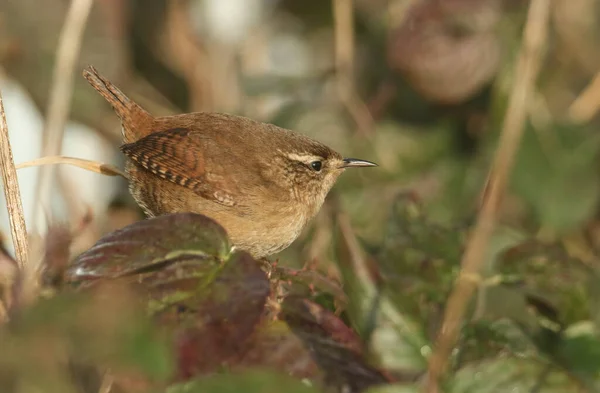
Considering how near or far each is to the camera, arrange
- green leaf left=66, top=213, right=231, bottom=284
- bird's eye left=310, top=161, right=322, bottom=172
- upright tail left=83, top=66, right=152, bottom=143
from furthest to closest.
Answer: bird's eye left=310, top=161, right=322, bottom=172, upright tail left=83, top=66, right=152, bottom=143, green leaf left=66, top=213, right=231, bottom=284

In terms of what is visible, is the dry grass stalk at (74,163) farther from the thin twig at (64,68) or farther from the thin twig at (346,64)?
the thin twig at (346,64)

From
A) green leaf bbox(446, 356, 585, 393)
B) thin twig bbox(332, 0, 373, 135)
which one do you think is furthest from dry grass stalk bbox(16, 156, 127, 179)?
thin twig bbox(332, 0, 373, 135)

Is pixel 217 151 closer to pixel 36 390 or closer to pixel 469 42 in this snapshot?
pixel 469 42

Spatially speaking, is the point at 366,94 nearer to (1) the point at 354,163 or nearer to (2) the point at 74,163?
(1) the point at 354,163

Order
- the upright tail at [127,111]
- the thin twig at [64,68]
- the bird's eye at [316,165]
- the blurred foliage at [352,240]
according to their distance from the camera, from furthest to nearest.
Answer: the bird's eye at [316,165]
the upright tail at [127,111]
the thin twig at [64,68]
the blurred foliage at [352,240]

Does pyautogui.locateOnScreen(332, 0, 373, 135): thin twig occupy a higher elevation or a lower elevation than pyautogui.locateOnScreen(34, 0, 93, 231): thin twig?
higher

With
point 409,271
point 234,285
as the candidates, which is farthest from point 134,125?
point 234,285

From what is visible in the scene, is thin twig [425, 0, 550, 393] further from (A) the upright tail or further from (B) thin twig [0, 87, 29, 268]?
(A) the upright tail

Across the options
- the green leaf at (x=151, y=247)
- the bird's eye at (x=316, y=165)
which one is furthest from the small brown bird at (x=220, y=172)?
the green leaf at (x=151, y=247)
